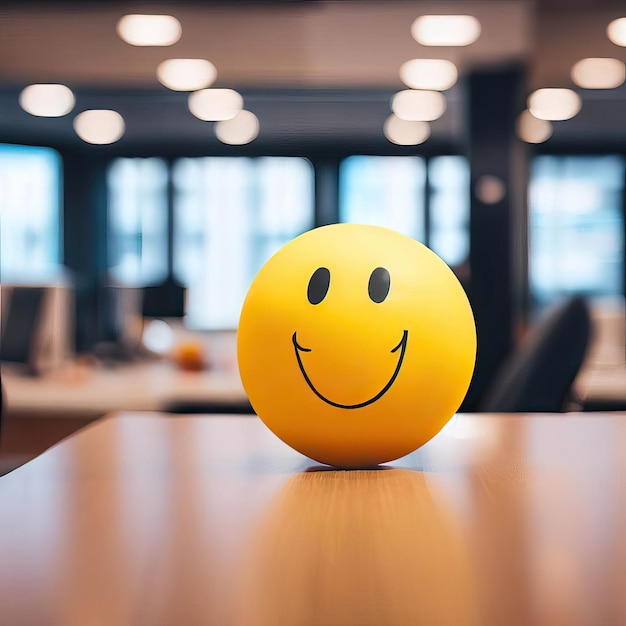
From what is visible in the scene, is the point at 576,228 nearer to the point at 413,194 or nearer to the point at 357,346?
the point at 413,194

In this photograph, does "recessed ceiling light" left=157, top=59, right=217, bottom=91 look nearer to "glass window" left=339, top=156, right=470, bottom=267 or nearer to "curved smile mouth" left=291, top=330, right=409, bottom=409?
"glass window" left=339, top=156, right=470, bottom=267

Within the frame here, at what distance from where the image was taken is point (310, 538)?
1.75ft

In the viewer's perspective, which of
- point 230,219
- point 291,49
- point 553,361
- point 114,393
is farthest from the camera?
point 230,219

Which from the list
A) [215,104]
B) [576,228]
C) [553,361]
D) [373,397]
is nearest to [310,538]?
[373,397]

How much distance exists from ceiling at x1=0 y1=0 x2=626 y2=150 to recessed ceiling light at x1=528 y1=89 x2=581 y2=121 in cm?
17

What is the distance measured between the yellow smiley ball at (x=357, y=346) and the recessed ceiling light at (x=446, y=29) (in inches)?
172

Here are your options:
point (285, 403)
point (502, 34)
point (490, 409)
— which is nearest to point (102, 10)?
point (502, 34)

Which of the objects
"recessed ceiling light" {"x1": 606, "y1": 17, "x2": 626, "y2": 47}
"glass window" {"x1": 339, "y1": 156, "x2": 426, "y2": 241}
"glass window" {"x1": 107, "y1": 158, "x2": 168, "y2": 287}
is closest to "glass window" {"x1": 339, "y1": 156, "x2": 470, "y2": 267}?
"glass window" {"x1": 339, "y1": 156, "x2": 426, "y2": 241}

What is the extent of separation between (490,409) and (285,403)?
2.54 feet

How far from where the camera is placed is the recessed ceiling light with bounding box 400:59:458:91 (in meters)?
5.80

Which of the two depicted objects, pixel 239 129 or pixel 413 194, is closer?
pixel 239 129

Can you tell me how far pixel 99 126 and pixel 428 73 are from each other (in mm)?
3600

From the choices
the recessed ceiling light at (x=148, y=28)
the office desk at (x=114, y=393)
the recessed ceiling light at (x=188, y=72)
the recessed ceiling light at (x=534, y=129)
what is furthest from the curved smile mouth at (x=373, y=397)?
the recessed ceiling light at (x=534, y=129)

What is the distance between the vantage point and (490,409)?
1442 millimetres
